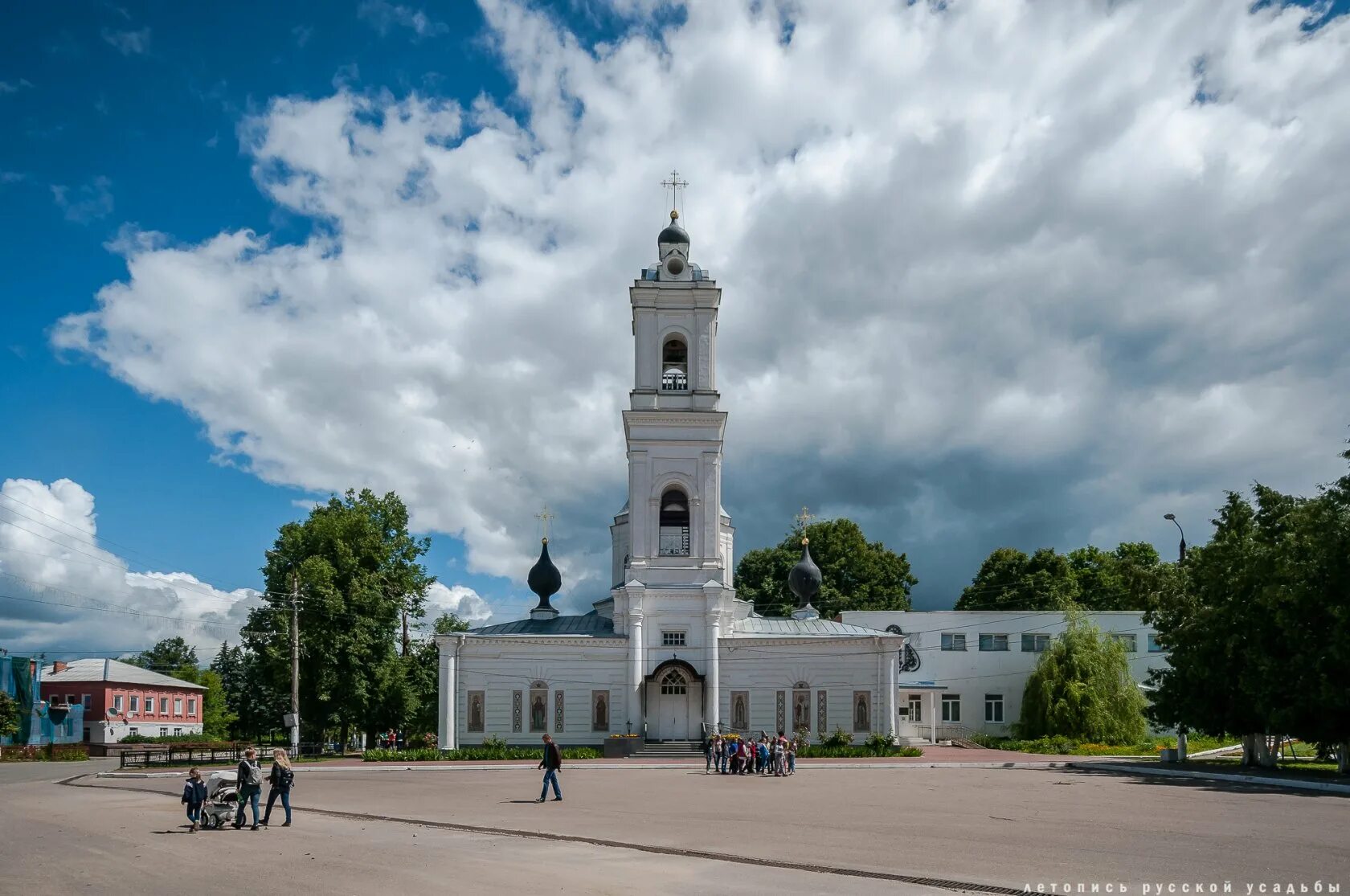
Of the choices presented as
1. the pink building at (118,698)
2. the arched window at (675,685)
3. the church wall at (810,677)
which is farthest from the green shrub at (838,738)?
the pink building at (118,698)

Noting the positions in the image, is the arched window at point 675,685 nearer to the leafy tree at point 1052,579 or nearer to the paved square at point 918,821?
the paved square at point 918,821

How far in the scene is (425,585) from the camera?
53.4 meters

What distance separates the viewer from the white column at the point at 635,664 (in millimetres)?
45188

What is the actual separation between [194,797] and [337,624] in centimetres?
2918

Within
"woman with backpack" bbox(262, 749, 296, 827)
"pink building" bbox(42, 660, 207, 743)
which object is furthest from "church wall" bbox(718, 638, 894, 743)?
"pink building" bbox(42, 660, 207, 743)

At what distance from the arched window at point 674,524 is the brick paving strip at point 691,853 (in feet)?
86.3

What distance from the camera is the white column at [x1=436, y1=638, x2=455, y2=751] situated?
45.3 meters

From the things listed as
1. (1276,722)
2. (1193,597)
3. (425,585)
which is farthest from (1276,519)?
(425,585)

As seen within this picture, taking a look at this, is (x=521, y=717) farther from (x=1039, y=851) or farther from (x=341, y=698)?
(x=1039, y=851)

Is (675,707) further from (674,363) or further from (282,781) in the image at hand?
(282,781)

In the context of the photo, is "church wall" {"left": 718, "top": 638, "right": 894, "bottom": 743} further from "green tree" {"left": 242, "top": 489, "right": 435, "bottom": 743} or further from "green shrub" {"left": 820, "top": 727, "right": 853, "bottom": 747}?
"green tree" {"left": 242, "top": 489, "right": 435, "bottom": 743}

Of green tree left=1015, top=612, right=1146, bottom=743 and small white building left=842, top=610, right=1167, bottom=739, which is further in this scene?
small white building left=842, top=610, right=1167, bottom=739

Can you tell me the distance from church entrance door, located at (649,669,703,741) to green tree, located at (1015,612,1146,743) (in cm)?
1634

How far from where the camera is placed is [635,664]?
1791 inches
